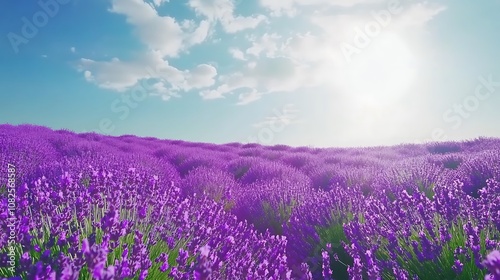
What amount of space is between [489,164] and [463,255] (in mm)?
3049

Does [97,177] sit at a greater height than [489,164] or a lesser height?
lesser

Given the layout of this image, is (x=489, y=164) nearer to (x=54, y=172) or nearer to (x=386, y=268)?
(x=386, y=268)

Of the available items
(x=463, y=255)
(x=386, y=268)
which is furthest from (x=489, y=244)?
(x=386, y=268)

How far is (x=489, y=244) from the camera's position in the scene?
201 cm

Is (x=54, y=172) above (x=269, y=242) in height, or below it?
above

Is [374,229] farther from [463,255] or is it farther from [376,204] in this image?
[463,255]

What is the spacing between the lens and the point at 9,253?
192cm

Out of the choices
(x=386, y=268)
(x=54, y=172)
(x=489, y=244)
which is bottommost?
(x=386, y=268)

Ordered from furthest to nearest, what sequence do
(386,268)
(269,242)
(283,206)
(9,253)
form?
(283,206) → (269,242) → (386,268) → (9,253)

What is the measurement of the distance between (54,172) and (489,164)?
5.13 m

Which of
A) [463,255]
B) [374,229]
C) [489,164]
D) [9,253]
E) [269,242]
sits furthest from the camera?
[489,164]

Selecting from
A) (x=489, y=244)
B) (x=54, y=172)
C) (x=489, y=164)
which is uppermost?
(x=489, y=164)

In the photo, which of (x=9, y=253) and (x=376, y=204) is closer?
(x=9, y=253)

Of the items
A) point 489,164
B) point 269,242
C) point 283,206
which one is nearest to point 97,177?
point 269,242
